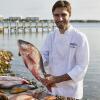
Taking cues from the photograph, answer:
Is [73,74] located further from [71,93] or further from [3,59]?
[3,59]

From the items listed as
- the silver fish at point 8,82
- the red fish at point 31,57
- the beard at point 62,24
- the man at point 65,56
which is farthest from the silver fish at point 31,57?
the silver fish at point 8,82

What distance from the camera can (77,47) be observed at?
15.5ft

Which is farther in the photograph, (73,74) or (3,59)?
(3,59)

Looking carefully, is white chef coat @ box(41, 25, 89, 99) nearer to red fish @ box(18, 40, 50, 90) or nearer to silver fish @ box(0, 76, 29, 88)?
red fish @ box(18, 40, 50, 90)

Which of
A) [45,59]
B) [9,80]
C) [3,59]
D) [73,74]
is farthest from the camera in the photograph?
[3,59]

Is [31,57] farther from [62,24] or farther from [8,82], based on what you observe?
[8,82]

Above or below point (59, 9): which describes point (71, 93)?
below

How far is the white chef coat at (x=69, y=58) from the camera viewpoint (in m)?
4.72

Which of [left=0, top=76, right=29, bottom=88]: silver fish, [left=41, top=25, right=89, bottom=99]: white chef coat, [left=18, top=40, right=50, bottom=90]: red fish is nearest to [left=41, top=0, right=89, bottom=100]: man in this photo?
[left=41, top=25, right=89, bottom=99]: white chef coat

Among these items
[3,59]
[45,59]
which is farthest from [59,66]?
[3,59]

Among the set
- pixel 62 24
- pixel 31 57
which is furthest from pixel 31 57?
pixel 62 24

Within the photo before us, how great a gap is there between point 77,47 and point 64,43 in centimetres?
21

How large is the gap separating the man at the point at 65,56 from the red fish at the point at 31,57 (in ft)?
0.43

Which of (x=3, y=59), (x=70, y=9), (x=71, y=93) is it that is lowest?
(x=3, y=59)
